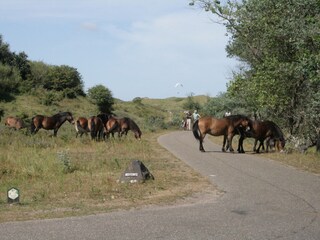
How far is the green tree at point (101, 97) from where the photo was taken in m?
67.1

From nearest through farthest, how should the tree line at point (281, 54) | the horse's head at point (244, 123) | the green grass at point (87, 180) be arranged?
the green grass at point (87, 180)
the tree line at point (281, 54)
the horse's head at point (244, 123)

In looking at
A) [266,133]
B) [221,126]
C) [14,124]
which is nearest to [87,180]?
[221,126]

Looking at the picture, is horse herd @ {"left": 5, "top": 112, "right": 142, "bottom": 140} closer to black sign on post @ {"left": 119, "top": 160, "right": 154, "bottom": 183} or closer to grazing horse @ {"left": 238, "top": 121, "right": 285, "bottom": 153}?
grazing horse @ {"left": 238, "top": 121, "right": 285, "bottom": 153}

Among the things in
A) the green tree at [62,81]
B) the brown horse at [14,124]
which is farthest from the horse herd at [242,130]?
the green tree at [62,81]

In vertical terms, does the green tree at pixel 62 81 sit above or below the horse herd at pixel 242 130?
above

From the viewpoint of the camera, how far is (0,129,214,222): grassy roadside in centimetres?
964

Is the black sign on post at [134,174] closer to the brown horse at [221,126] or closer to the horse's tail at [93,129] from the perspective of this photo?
the brown horse at [221,126]

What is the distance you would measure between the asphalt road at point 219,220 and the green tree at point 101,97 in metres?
55.1

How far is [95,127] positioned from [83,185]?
49.8ft

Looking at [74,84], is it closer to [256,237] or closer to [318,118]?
[318,118]

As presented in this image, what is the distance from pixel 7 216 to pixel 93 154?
11.0 metres

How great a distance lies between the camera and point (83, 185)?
479 inches

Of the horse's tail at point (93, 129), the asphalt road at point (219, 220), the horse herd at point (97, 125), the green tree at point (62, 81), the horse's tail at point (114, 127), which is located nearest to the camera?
the asphalt road at point (219, 220)

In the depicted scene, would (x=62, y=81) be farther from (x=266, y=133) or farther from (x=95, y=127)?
(x=266, y=133)
